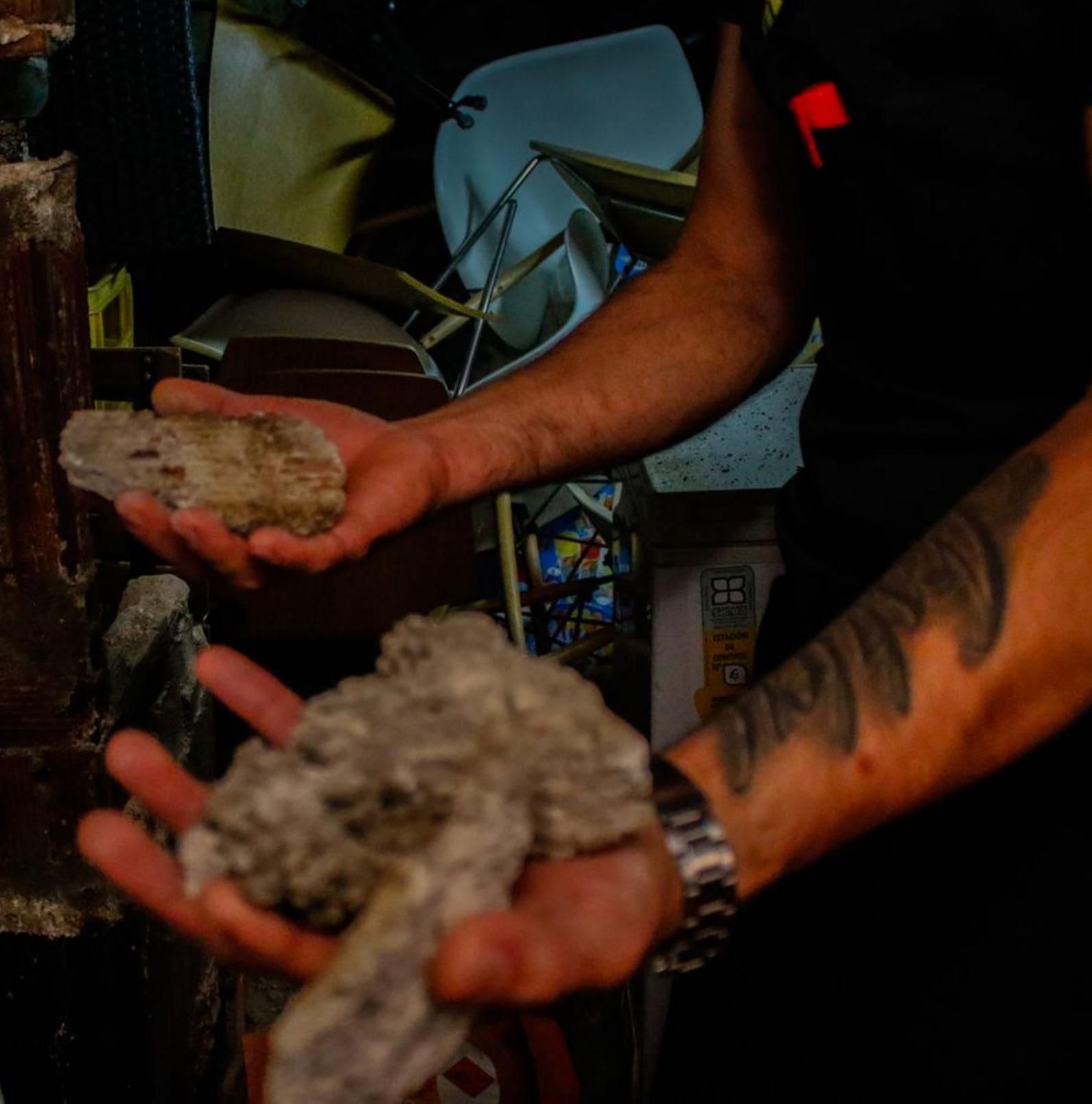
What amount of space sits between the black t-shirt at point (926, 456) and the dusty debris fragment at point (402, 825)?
502mm

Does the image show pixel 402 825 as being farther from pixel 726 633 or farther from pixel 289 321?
pixel 289 321

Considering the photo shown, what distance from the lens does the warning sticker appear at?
204 centimetres

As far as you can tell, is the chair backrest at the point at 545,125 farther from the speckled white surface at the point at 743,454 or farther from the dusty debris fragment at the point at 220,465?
the dusty debris fragment at the point at 220,465

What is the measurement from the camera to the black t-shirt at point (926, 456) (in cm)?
110

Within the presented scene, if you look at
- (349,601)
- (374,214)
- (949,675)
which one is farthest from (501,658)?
(374,214)

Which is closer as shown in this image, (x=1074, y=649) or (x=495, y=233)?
(x=1074, y=649)

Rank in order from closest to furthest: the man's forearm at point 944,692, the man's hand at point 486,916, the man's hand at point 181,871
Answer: the man's hand at point 486,916
the man's hand at point 181,871
the man's forearm at point 944,692

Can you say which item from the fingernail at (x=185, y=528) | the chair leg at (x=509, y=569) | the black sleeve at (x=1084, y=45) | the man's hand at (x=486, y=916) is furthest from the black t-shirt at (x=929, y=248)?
A: the chair leg at (x=509, y=569)

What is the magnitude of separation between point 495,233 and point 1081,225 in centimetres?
272

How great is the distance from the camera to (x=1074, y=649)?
0.91m

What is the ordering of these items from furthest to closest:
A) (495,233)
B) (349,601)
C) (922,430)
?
(495,233)
(349,601)
(922,430)

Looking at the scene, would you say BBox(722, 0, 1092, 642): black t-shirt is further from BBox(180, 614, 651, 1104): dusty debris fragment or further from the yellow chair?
the yellow chair

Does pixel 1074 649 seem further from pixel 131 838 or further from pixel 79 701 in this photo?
pixel 79 701

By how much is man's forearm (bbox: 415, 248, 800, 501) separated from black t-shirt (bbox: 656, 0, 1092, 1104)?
217 mm
